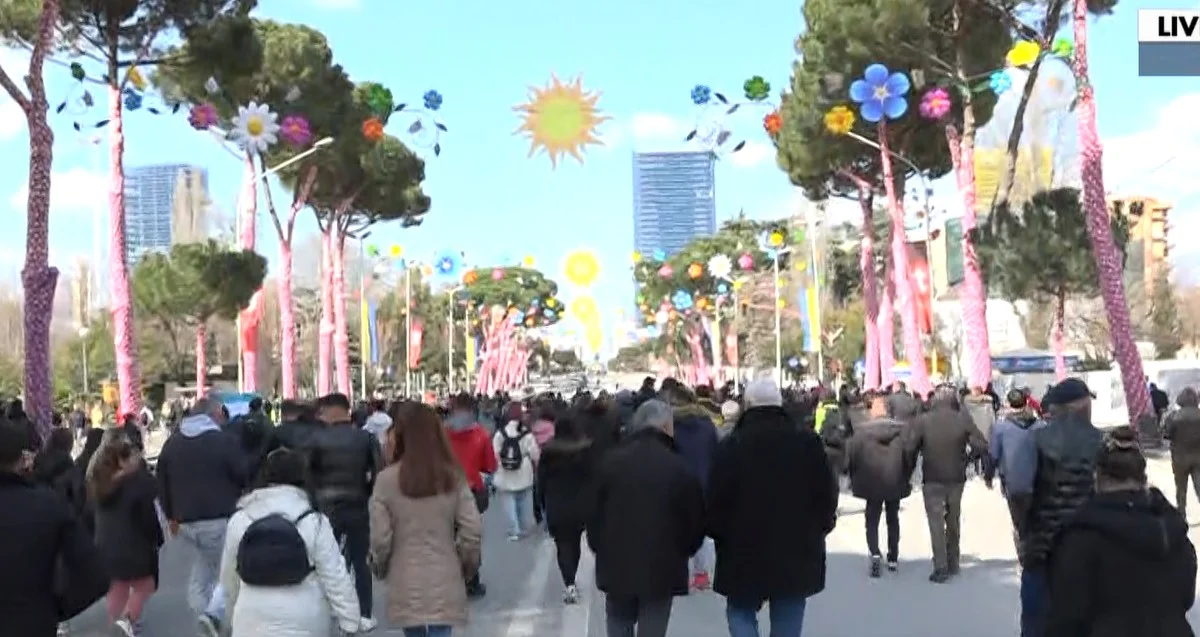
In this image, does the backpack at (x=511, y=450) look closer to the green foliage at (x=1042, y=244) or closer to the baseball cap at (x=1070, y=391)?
the baseball cap at (x=1070, y=391)

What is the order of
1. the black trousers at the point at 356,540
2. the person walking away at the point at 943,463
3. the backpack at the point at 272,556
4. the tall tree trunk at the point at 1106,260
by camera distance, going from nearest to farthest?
the backpack at the point at 272,556, the black trousers at the point at 356,540, the person walking away at the point at 943,463, the tall tree trunk at the point at 1106,260

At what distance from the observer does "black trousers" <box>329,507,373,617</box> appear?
8.43m

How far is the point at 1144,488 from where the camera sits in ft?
15.2

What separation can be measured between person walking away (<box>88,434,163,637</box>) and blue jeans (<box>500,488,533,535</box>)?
5919 millimetres

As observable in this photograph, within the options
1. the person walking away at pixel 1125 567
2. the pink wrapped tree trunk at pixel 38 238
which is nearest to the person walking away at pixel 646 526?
the person walking away at pixel 1125 567

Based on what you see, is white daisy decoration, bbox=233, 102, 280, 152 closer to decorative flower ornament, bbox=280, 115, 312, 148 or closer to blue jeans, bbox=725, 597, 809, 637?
decorative flower ornament, bbox=280, 115, 312, 148

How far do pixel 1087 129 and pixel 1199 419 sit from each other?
1051 centimetres

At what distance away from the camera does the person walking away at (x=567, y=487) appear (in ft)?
34.2

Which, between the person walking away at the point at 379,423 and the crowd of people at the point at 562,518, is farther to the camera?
the person walking away at the point at 379,423

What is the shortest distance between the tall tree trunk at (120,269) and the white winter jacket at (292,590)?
764 inches

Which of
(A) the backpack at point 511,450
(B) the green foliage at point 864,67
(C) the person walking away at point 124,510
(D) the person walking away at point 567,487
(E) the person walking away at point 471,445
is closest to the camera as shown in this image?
(C) the person walking away at point 124,510

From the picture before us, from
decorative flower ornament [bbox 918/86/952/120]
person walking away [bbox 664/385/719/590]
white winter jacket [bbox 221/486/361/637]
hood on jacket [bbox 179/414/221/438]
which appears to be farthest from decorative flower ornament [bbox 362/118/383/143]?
white winter jacket [bbox 221/486/361/637]

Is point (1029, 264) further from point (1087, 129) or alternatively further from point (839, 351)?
point (839, 351)

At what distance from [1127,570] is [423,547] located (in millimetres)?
2840
